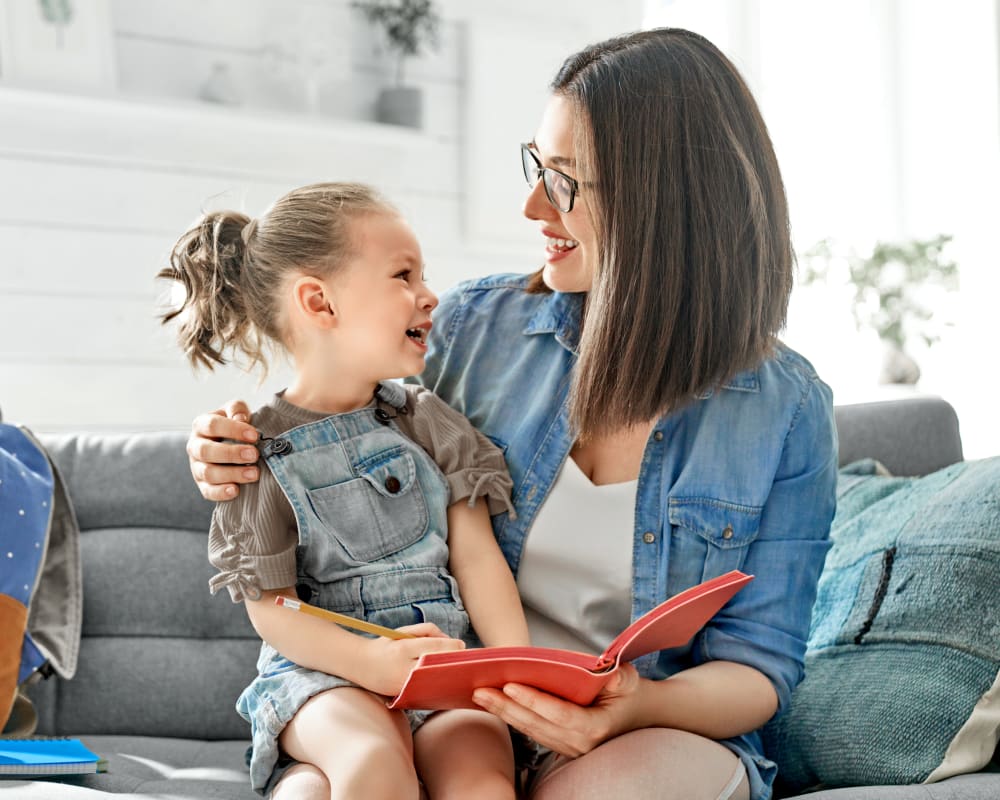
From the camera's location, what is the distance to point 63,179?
10.2 ft

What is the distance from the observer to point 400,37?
3.50 meters

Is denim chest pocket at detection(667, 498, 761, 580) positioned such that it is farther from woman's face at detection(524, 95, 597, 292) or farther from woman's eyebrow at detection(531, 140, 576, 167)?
woman's eyebrow at detection(531, 140, 576, 167)

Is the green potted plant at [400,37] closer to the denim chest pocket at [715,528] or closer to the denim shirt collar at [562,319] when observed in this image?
the denim shirt collar at [562,319]

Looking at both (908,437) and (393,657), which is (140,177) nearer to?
(908,437)

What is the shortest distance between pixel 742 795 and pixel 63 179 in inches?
104

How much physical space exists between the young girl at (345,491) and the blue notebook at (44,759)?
0.86 feet

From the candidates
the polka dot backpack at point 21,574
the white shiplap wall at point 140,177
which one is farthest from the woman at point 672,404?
the white shiplap wall at point 140,177

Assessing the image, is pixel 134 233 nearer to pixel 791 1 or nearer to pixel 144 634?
pixel 144 634

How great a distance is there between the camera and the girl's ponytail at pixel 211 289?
1440 mm

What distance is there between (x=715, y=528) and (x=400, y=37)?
2605 mm

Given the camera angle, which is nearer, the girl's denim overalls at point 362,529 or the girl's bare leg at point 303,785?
the girl's bare leg at point 303,785

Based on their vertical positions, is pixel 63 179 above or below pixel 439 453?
above

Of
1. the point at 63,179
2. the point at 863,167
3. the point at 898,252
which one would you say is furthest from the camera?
the point at 863,167

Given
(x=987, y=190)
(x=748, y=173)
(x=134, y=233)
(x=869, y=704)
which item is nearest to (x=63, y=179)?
(x=134, y=233)
